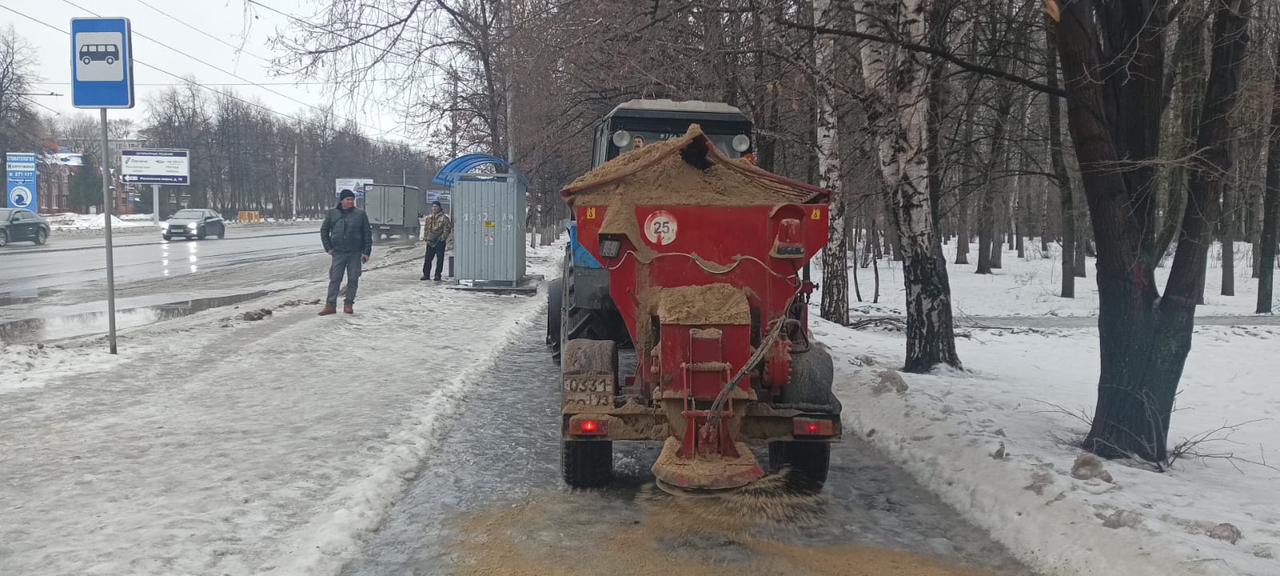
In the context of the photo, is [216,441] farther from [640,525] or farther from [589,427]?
[640,525]

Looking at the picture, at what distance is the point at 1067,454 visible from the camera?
239 inches

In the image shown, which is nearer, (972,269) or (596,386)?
(596,386)

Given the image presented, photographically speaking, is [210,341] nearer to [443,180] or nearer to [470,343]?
[470,343]

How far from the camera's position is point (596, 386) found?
5.40 meters

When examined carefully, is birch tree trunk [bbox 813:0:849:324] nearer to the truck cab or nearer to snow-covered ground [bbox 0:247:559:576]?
the truck cab

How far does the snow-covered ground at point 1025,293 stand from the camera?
21812mm

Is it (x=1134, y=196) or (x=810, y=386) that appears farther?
(x=1134, y=196)

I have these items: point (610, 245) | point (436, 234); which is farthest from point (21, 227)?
point (610, 245)

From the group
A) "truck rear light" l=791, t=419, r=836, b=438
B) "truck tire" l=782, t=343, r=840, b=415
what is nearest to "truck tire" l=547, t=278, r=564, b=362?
"truck tire" l=782, t=343, r=840, b=415

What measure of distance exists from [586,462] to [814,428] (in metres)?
1.47

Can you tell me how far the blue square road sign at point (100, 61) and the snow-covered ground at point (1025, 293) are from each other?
1564 cm

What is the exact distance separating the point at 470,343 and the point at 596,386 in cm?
657

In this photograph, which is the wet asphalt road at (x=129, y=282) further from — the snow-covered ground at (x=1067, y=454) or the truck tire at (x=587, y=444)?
the snow-covered ground at (x=1067, y=454)

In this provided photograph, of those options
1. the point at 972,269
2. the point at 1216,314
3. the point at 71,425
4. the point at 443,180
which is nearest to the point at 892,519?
the point at 71,425
